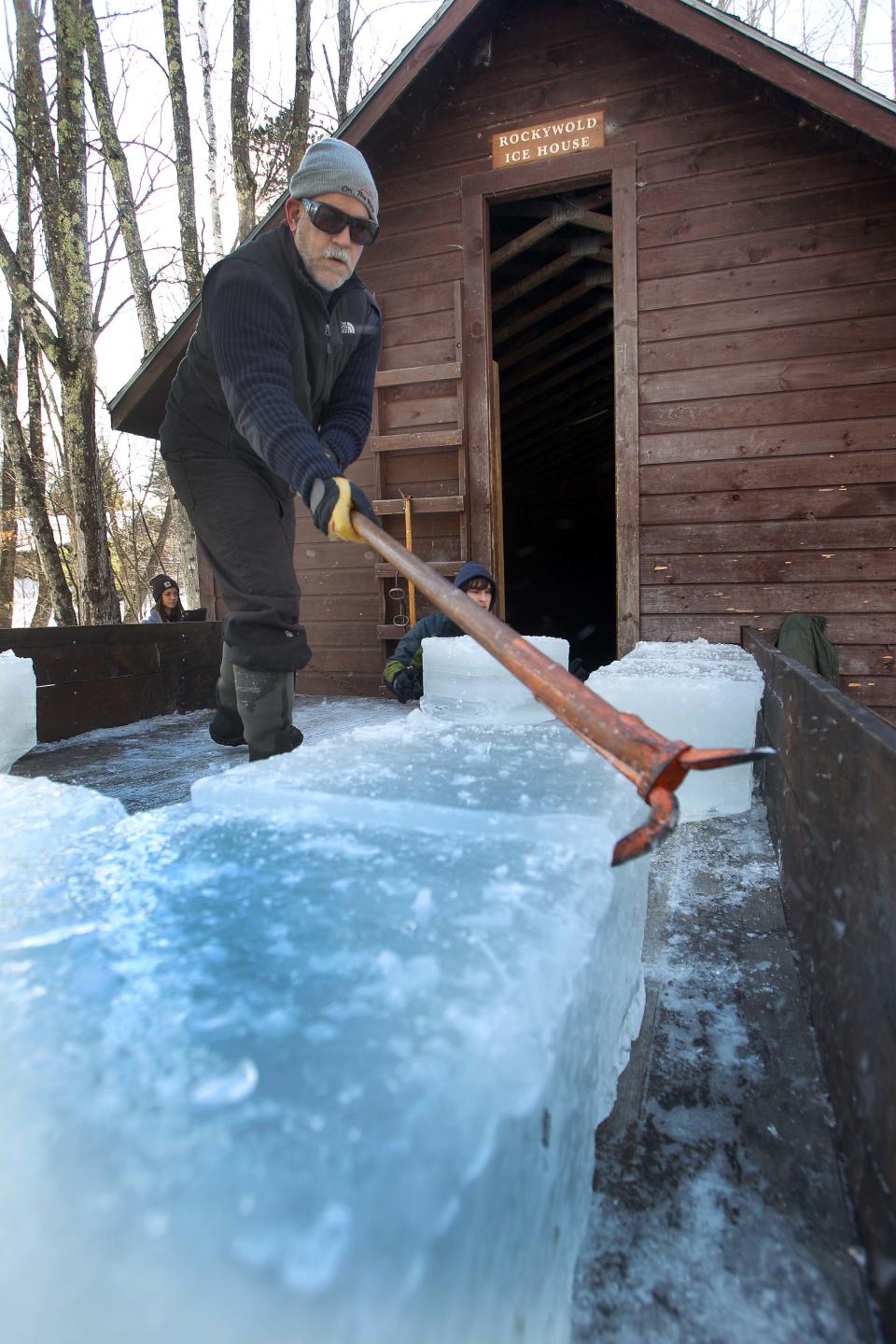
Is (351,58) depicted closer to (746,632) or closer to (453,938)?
(746,632)

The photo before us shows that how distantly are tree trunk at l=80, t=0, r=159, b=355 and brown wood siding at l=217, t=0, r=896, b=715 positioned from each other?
13.8 ft

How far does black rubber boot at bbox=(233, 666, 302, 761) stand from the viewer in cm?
225

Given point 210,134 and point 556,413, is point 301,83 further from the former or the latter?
point 556,413

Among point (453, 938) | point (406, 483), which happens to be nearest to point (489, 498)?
point (406, 483)

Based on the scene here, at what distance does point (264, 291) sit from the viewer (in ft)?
6.35

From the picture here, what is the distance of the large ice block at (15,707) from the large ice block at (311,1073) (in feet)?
7.09

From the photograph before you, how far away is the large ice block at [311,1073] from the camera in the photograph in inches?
16.3

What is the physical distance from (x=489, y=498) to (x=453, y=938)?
4.27m

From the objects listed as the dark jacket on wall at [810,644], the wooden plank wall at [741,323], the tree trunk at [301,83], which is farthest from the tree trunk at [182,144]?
the dark jacket on wall at [810,644]

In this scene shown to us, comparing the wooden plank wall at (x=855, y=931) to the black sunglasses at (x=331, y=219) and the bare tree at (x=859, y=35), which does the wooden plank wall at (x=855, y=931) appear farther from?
the bare tree at (x=859, y=35)

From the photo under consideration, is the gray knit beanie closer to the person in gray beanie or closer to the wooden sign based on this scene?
the person in gray beanie

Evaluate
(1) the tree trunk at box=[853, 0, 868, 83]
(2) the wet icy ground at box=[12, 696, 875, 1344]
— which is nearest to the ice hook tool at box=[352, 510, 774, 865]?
(2) the wet icy ground at box=[12, 696, 875, 1344]

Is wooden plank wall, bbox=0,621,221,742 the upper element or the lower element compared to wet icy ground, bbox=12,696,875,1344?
upper

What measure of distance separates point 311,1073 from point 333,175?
6.95ft
